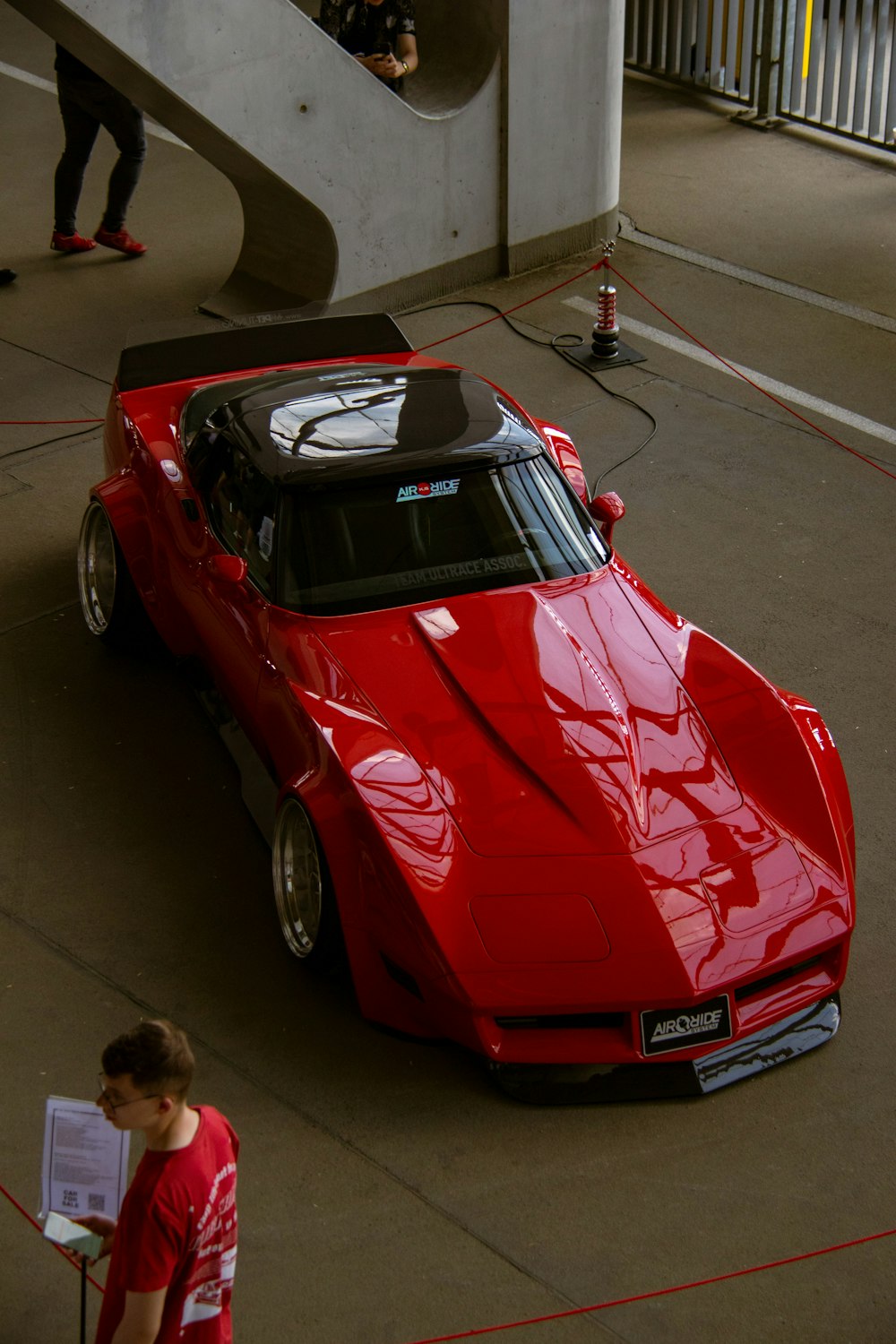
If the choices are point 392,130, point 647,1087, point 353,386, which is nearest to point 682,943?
point 647,1087

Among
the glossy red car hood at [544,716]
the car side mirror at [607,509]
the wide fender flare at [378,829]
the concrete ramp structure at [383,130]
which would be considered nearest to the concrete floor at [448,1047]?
the wide fender flare at [378,829]

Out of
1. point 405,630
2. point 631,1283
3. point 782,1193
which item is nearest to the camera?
point 631,1283

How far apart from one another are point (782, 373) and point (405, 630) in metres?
5.16

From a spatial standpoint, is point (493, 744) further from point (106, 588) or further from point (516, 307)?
point (516, 307)

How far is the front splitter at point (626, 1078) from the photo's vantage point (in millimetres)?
4586

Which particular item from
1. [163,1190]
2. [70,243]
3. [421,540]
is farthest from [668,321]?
[163,1190]

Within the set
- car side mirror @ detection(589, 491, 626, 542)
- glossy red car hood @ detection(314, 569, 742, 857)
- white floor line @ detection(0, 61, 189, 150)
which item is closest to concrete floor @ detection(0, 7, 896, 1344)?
glossy red car hood @ detection(314, 569, 742, 857)

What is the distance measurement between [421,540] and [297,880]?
139 cm

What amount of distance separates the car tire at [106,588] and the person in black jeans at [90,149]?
4284 mm

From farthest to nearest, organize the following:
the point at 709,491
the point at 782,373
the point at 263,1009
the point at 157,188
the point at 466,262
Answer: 1. the point at 157,188
2. the point at 466,262
3. the point at 782,373
4. the point at 709,491
5. the point at 263,1009

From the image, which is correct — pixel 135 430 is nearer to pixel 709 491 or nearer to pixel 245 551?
pixel 245 551

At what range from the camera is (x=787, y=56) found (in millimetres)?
13680

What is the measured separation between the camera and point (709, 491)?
27.5 feet

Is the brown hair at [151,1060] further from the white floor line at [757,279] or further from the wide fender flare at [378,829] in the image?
the white floor line at [757,279]
